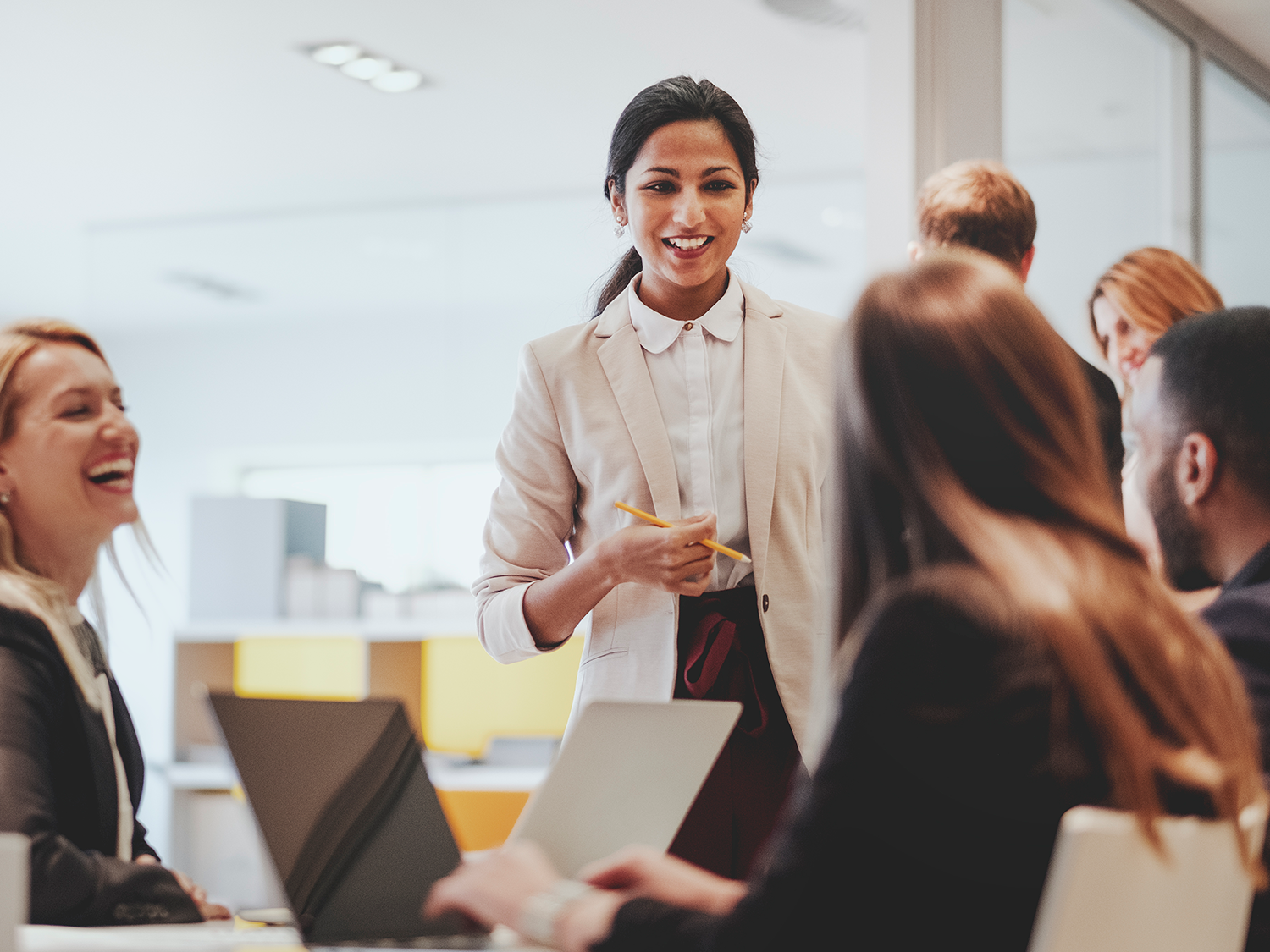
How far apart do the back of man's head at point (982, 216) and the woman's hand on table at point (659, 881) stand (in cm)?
124

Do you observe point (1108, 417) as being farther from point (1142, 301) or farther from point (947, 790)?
point (947, 790)

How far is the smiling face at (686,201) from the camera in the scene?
187cm

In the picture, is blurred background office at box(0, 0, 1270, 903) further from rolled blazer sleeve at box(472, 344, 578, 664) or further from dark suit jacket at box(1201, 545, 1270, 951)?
dark suit jacket at box(1201, 545, 1270, 951)

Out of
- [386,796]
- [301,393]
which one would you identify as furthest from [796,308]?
[301,393]

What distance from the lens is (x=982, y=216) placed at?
6.61 feet

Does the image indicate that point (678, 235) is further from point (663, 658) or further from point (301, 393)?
point (301, 393)

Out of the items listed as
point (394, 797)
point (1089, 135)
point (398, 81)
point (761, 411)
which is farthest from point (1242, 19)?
point (394, 797)

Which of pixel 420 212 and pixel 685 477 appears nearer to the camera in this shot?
pixel 685 477

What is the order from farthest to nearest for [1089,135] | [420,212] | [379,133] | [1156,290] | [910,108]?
[420,212] < [379,133] < [1089,135] < [910,108] < [1156,290]

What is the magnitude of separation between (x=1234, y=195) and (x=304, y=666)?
3.98 meters

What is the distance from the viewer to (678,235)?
6.11ft

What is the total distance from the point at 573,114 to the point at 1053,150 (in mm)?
2187

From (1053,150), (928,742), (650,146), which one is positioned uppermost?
(1053,150)

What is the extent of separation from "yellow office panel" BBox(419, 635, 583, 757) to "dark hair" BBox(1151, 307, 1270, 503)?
3.64m
